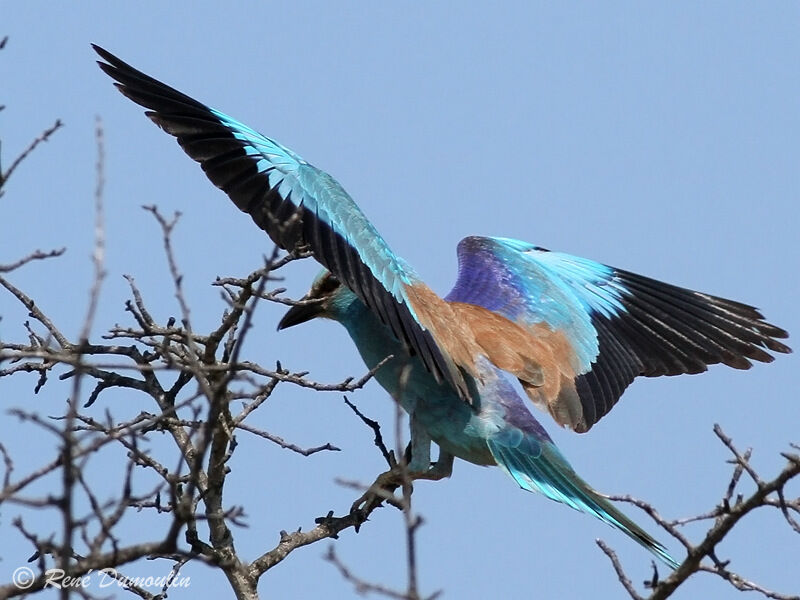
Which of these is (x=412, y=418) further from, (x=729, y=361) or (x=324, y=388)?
(x=729, y=361)

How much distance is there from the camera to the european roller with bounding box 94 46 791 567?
5.11m

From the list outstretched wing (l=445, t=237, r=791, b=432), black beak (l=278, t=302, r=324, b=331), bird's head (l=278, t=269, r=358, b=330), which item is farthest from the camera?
outstretched wing (l=445, t=237, r=791, b=432)

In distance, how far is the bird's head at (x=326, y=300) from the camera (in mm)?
5875

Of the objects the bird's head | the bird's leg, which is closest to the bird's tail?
the bird's leg

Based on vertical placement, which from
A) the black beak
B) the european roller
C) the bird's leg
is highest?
the black beak

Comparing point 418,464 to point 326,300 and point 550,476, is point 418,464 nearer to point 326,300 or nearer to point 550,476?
point 550,476

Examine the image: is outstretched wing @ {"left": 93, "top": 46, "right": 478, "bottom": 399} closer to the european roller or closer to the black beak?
the european roller

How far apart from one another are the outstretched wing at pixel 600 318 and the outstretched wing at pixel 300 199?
92 centimetres

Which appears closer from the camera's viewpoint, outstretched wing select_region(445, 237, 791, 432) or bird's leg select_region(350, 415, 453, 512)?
bird's leg select_region(350, 415, 453, 512)

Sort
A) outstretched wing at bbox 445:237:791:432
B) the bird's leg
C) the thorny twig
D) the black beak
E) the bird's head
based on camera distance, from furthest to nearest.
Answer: outstretched wing at bbox 445:237:791:432
the black beak
the bird's head
the bird's leg
the thorny twig

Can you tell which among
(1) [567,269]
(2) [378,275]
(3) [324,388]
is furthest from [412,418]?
(1) [567,269]

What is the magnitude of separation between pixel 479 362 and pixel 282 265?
180 cm

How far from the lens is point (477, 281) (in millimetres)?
6688

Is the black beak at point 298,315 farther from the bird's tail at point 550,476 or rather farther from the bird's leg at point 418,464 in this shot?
the bird's tail at point 550,476
